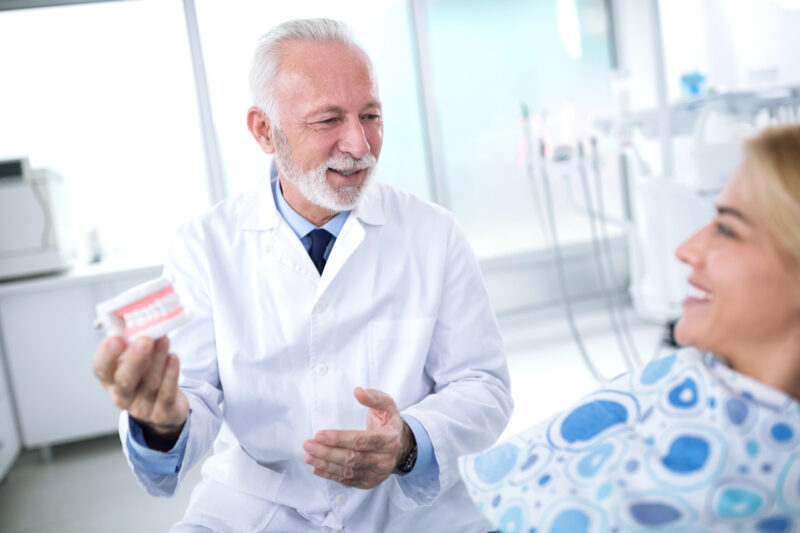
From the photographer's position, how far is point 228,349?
1.17m

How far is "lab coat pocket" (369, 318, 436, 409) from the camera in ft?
3.86

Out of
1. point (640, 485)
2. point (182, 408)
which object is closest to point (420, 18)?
point (182, 408)

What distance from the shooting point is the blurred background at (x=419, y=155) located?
2.71 m

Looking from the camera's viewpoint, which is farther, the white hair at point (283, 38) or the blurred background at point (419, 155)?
the blurred background at point (419, 155)

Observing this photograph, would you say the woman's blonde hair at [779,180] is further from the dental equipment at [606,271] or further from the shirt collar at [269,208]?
the dental equipment at [606,271]

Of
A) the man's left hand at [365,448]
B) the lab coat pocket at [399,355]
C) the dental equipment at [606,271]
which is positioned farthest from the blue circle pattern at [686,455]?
the dental equipment at [606,271]

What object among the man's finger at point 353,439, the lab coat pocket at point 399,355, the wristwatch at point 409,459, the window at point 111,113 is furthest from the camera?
the window at point 111,113

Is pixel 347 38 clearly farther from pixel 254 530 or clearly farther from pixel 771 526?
pixel 771 526

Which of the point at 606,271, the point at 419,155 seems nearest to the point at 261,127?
the point at 419,155

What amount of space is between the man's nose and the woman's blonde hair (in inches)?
26.1

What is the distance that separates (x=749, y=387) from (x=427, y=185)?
9.97 ft

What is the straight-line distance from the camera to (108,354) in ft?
2.64

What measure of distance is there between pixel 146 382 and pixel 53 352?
2.18 meters

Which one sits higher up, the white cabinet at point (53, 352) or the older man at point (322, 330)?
the older man at point (322, 330)
